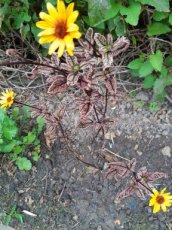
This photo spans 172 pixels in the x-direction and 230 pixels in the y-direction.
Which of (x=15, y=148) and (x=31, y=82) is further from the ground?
(x=31, y=82)

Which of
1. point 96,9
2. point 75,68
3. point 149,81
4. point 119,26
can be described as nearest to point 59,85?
point 75,68

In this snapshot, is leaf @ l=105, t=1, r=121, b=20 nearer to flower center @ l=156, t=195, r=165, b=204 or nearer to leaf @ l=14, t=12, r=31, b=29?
leaf @ l=14, t=12, r=31, b=29

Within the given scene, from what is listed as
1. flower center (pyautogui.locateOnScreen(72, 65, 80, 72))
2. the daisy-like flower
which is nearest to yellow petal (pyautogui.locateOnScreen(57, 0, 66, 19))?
the daisy-like flower

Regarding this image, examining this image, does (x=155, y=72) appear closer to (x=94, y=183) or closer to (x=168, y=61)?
(x=168, y=61)

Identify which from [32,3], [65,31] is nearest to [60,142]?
[32,3]

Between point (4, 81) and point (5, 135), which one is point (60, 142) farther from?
point (4, 81)

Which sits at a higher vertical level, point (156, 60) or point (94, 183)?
point (156, 60)
